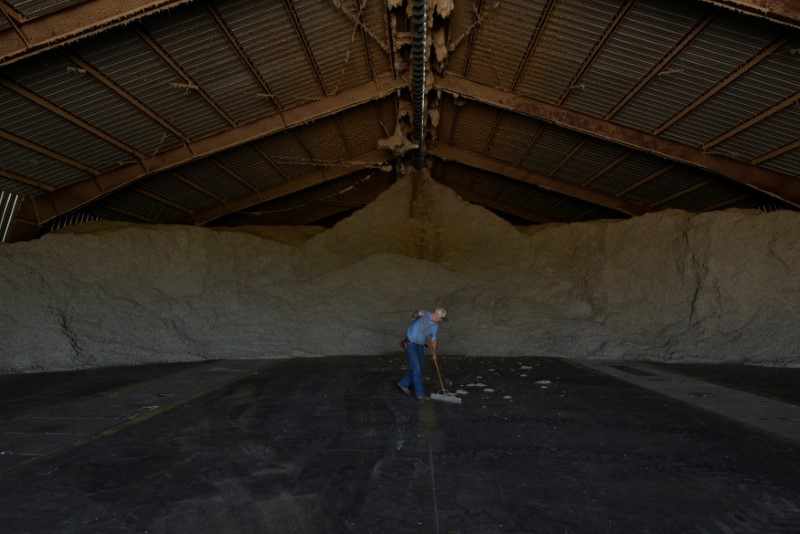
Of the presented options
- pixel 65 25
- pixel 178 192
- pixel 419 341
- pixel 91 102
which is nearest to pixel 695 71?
pixel 419 341

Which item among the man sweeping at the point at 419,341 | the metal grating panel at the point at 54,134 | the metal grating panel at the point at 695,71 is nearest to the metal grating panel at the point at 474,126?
the metal grating panel at the point at 695,71

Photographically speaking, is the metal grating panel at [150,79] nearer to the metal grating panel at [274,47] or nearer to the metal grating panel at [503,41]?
the metal grating panel at [274,47]

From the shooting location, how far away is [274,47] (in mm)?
11250

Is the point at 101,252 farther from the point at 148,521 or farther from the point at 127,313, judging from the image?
the point at 148,521

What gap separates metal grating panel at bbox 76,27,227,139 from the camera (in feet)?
31.9

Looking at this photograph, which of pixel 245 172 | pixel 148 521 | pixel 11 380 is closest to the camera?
pixel 148 521

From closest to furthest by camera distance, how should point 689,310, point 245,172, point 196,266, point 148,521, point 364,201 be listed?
point 148,521 < point 689,310 < point 196,266 < point 245,172 < point 364,201

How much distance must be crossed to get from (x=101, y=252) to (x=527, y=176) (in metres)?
15.6

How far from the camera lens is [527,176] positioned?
60.6 ft

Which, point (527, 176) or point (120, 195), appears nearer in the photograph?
point (120, 195)

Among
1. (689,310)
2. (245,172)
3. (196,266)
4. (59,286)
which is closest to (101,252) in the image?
(59,286)

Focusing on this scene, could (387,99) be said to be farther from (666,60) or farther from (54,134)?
(54,134)

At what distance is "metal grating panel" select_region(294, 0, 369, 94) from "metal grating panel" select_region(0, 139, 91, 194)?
8162 millimetres

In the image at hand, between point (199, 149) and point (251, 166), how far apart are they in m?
2.91
